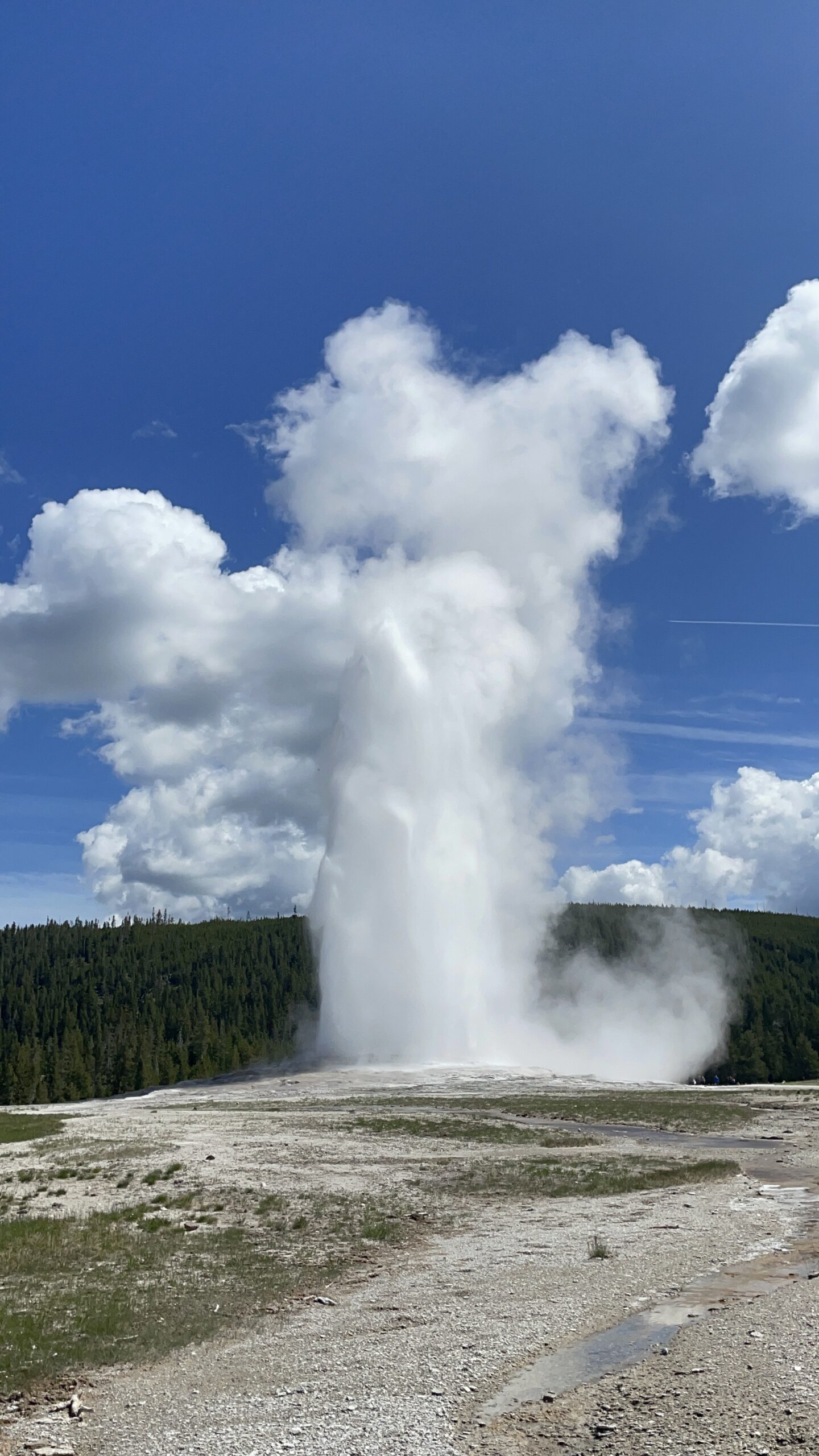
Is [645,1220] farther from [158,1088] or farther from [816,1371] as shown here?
[158,1088]

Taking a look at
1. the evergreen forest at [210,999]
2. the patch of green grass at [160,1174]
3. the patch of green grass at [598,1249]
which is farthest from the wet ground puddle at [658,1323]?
the evergreen forest at [210,999]

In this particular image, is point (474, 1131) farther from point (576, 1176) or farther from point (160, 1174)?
point (160, 1174)

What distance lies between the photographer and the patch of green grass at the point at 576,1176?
22953mm

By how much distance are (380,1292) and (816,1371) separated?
258 inches

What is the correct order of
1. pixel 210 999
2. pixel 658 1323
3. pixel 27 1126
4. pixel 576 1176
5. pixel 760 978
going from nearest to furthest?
pixel 658 1323 → pixel 576 1176 → pixel 27 1126 → pixel 210 999 → pixel 760 978

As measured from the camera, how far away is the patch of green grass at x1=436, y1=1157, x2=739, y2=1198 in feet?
75.3

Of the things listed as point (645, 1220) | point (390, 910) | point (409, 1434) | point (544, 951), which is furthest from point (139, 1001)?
point (409, 1434)

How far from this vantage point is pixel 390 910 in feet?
242

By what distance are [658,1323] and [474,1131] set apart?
24391 millimetres

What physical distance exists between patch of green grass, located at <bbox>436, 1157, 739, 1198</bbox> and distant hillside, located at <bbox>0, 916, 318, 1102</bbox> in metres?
66.9

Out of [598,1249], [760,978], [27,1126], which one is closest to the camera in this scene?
[598,1249]

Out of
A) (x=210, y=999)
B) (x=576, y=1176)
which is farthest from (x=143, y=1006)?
(x=576, y=1176)

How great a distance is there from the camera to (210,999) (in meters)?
138

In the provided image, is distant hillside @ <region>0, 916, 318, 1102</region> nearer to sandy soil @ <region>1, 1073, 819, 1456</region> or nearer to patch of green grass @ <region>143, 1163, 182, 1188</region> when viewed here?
patch of green grass @ <region>143, 1163, 182, 1188</region>
